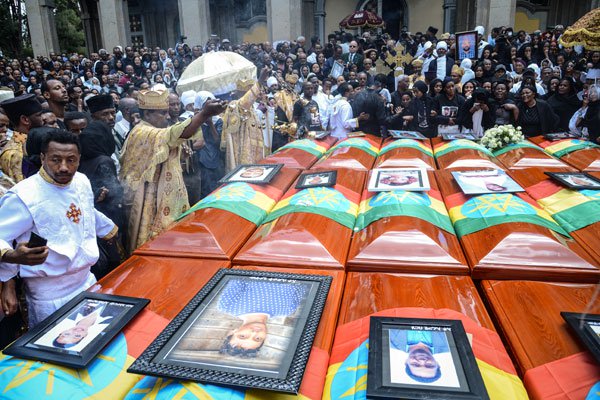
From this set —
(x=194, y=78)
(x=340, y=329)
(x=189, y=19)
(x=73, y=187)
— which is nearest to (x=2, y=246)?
(x=73, y=187)

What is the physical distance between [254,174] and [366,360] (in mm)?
2033

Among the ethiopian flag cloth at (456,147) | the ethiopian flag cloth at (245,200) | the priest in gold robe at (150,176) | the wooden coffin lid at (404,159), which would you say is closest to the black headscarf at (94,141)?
the priest in gold robe at (150,176)

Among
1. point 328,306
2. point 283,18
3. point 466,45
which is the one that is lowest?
point 328,306

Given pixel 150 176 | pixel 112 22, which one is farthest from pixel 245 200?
pixel 112 22

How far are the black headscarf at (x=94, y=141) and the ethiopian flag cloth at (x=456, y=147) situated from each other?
262 centimetres

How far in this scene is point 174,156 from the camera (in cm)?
291

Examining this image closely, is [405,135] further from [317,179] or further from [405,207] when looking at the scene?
[405,207]

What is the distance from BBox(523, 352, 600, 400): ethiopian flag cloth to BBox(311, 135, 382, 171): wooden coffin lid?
85.9 inches

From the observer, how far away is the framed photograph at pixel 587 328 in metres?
1.20

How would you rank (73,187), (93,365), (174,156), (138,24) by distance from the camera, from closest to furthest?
(93,365)
(73,187)
(174,156)
(138,24)

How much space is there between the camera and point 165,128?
2.78 meters

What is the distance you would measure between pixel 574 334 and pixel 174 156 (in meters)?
2.43

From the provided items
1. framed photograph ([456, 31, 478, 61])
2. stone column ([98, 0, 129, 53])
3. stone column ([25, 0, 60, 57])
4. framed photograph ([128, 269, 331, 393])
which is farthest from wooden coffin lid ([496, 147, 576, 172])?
stone column ([25, 0, 60, 57])

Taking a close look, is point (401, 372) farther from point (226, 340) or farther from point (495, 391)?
point (226, 340)
